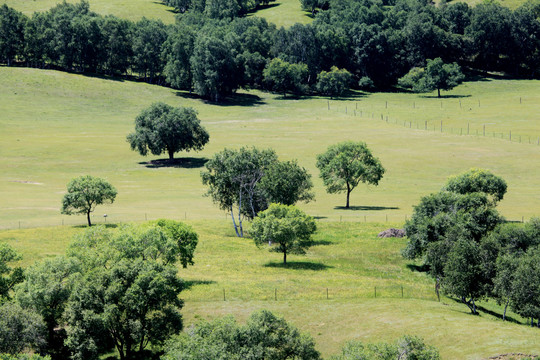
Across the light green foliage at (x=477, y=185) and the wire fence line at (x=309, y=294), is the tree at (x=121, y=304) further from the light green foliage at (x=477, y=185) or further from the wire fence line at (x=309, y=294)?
the light green foliage at (x=477, y=185)

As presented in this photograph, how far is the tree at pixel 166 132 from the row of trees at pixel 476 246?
2697 inches

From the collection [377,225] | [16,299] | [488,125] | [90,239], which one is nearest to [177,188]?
[377,225]

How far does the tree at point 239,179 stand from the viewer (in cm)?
8362

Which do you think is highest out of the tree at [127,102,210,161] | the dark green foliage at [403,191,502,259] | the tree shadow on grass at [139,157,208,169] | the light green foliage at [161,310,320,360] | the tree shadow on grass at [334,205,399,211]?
the tree at [127,102,210,161]

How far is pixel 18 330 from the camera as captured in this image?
4256cm

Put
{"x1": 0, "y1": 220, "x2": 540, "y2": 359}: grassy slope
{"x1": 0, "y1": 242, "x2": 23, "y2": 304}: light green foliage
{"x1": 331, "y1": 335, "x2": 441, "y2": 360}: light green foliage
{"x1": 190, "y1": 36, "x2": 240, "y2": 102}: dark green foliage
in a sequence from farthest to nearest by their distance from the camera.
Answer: {"x1": 190, "y1": 36, "x2": 240, "y2": 102}: dark green foliage → {"x1": 0, "y1": 242, "x2": 23, "y2": 304}: light green foliage → {"x1": 0, "y1": 220, "x2": 540, "y2": 359}: grassy slope → {"x1": 331, "y1": 335, "x2": 441, "y2": 360}: light green foliage

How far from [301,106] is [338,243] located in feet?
403

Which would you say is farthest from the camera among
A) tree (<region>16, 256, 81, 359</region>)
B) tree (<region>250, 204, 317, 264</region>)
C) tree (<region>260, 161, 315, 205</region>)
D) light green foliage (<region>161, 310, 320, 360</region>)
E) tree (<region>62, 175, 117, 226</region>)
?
tree (<region>260, 161, 315, 205</region>)

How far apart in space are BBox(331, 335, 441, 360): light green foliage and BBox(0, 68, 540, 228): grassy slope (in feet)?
157

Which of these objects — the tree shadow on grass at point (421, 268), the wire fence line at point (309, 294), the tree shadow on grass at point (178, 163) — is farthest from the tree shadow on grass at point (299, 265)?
the tree shadow on grass at point (178, 163)

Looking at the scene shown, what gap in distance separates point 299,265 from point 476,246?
20.1 meters

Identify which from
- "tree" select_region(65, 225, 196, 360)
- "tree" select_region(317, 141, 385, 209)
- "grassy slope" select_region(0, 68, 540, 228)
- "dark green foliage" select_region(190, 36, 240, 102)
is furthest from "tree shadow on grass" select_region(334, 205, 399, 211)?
"dark green foliage" select_region(190, 36, 240, 102)

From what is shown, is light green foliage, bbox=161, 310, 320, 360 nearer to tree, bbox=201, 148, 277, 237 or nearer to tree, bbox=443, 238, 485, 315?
tree, bbox=443, 238, 485, 315

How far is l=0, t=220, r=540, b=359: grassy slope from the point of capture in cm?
4444
